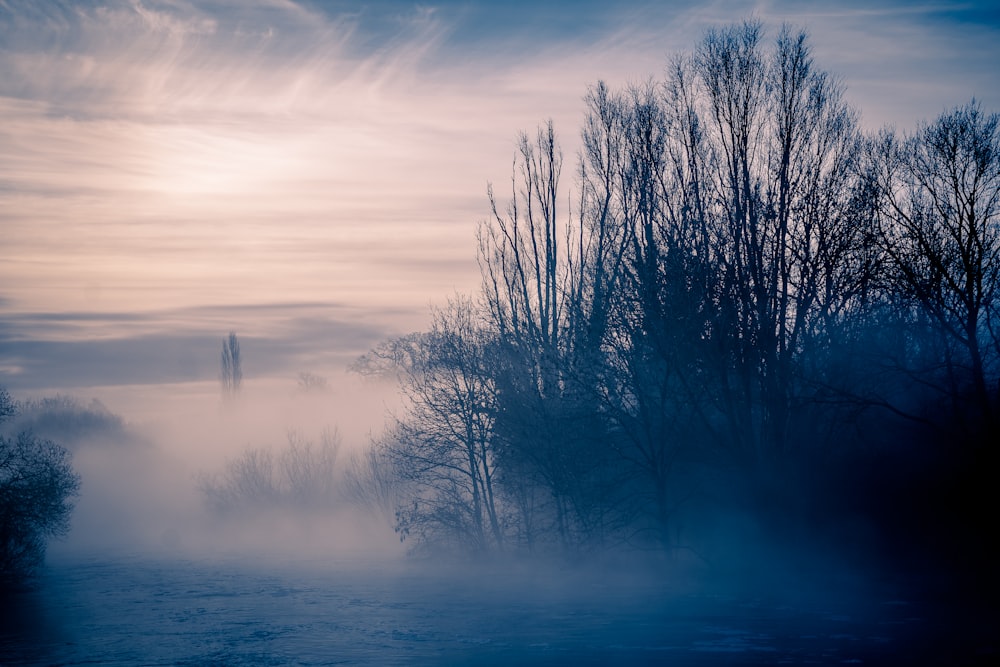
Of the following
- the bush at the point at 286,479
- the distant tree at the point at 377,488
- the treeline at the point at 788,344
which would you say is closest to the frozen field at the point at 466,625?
the treeline at the point at 788,344

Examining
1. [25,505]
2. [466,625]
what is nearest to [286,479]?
[25,505]

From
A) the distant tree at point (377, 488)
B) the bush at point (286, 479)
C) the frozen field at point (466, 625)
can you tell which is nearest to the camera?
the frozen field at point (466, 625)

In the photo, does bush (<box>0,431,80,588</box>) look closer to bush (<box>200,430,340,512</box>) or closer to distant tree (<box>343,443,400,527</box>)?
distant tree (<box>343,443,400,527</box>)

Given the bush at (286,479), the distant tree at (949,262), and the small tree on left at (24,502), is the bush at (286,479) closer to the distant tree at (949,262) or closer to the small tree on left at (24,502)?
the small tree on left at (24,502)

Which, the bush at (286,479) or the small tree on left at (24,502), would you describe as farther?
the bush at (286,479)

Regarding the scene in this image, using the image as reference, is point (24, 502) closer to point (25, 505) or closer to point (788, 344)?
point (25, 505)

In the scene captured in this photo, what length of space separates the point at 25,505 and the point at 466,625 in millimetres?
29455

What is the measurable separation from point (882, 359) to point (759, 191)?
6640 mm

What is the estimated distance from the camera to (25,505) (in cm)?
4644

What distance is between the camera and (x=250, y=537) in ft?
277

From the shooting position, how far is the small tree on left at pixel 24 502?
46.1 meters

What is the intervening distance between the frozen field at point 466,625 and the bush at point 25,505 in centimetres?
567

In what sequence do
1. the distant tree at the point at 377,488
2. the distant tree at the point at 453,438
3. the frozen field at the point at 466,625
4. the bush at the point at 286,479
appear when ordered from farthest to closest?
1. the bush at the point at 286,479
2. the distant tree at the point at 377,488
3. the distant tree at the point at 453,438
4. the frozen field at the point at 466,625

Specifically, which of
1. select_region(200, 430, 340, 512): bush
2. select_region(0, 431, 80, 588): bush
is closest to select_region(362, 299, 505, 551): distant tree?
select_region(0, 431, 80, 588): bush
